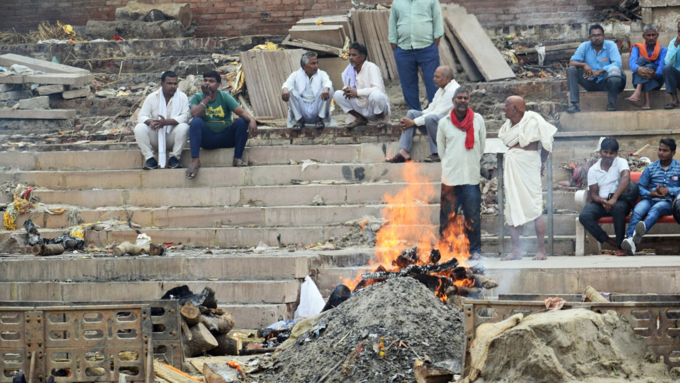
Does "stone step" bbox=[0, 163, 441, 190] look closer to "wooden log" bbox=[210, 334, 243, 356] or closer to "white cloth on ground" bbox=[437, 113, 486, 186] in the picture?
"white cloth on ground" bbox=[437, 113, 486, 186]

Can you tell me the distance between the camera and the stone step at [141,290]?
10.4 m

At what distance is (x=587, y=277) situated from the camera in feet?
32.1

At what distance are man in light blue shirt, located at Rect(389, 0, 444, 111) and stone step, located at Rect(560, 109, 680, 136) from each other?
191 cm

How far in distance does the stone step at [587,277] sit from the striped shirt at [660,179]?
38.5 inches

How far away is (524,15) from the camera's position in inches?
661

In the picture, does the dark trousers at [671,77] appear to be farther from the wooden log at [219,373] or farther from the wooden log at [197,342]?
the wooden log at [219,373]

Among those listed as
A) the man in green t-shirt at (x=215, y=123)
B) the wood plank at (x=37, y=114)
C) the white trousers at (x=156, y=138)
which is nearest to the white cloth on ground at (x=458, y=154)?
the man in green t-shirt at (x=215, y=123)

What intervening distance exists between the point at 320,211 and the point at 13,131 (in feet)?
19.1

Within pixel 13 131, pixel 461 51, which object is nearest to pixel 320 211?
pixel 461 51

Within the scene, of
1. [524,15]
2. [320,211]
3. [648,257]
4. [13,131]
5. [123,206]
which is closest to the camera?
[648,257]

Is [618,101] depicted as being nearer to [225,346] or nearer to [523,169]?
[523,169]

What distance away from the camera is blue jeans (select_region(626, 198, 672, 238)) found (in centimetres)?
1084

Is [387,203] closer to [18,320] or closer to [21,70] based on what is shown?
[18,320]

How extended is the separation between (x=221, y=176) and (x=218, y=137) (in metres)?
0.59
